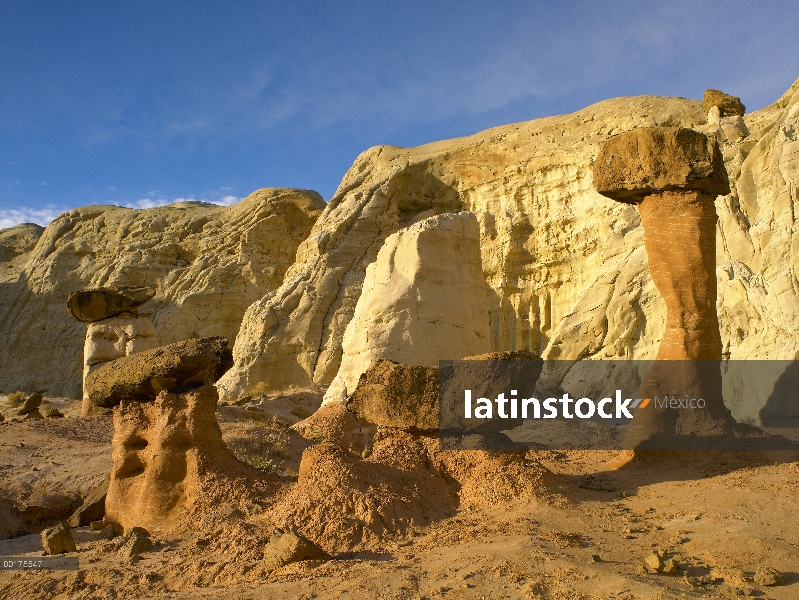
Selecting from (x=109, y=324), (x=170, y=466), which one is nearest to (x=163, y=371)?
(x=170, y=466)

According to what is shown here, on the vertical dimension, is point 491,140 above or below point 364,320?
above

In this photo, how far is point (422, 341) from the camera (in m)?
7.95

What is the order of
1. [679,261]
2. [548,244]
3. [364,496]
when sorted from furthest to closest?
[548,244], [679,261], [364,496]

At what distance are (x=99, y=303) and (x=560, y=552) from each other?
11.2 meters

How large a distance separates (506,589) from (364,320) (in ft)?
18.0

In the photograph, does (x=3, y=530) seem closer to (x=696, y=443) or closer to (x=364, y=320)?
(x=364, y=320)

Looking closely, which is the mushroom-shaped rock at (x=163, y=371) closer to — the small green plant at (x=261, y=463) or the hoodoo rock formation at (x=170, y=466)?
the hoodoo rock formation at (x=170, y=466)

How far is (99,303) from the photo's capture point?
41.8 feet

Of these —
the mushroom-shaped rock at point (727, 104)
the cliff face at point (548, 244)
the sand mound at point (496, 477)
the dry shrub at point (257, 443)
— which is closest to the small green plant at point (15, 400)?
the cliff face at point (548, 244)

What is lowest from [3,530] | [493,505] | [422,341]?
[3,530]

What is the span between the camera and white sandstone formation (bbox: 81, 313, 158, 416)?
12.7 m

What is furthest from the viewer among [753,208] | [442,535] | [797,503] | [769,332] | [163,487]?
[753,208]

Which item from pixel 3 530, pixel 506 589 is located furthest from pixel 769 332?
pixel 3 530

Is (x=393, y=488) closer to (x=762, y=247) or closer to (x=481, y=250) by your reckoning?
(x=762, y=247)
